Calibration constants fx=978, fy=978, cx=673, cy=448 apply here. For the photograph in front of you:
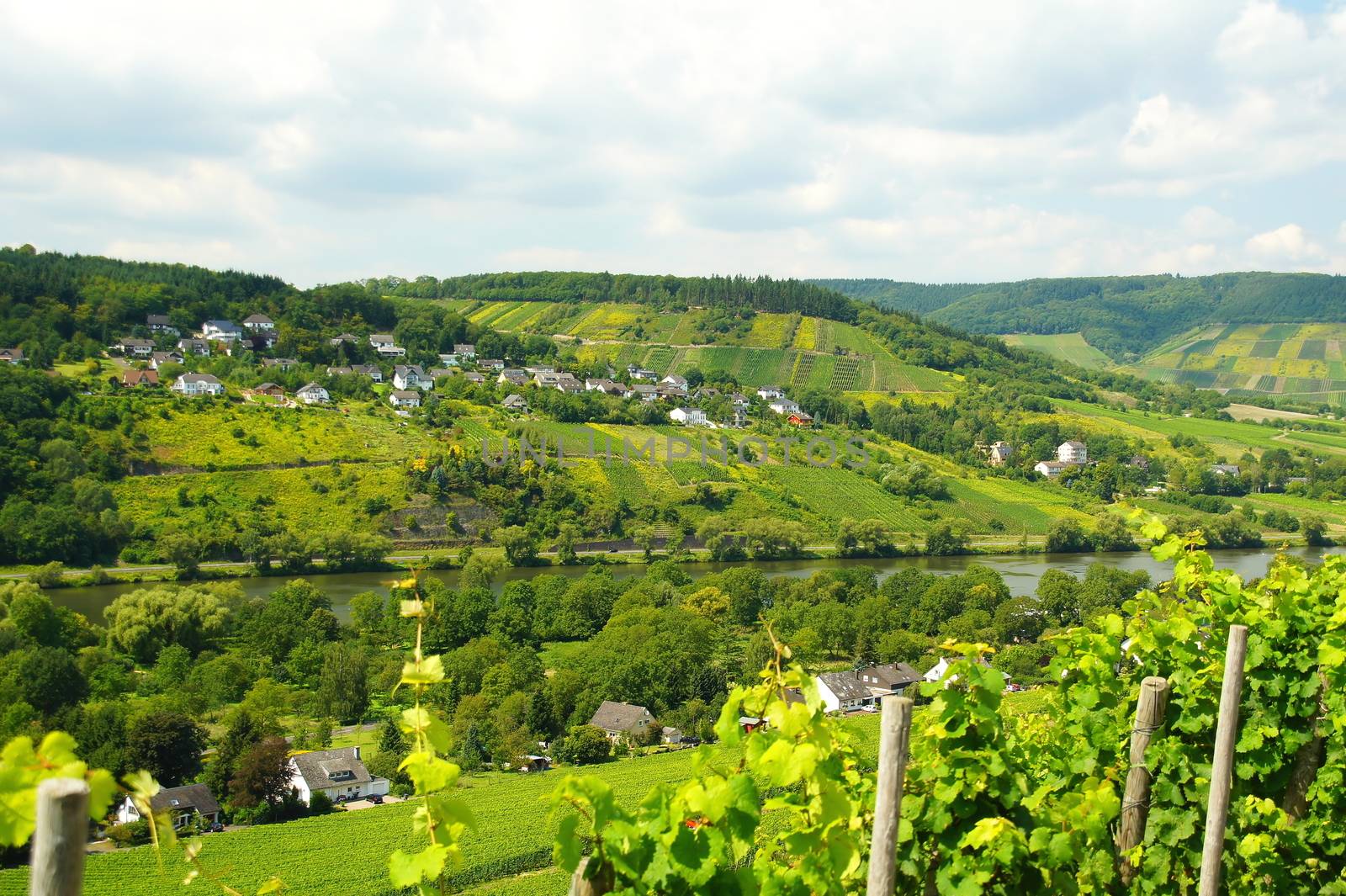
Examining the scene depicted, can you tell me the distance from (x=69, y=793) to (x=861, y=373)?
8577 cm

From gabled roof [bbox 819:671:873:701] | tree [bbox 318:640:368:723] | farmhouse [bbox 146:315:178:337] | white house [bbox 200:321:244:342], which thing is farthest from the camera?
white house [bbox 200:321:244:342]

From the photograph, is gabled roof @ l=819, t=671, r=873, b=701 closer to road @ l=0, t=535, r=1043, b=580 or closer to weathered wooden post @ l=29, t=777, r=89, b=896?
road @ l=0, t=535, r=1043, b=580

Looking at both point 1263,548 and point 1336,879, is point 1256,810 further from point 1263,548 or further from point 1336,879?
point 1263,548

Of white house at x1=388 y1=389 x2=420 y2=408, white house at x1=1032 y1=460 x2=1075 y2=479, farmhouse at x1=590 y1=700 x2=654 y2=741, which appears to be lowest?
farmhouse at x1=590 y1=700 x2=654 y2=741

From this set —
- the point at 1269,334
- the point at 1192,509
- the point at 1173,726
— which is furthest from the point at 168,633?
the point at 1269,334

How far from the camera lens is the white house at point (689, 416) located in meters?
66.0

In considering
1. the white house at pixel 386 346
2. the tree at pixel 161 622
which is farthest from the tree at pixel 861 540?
the white house at pixel 386 346

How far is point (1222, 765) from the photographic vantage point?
311cm

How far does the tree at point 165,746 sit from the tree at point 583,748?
716 cm

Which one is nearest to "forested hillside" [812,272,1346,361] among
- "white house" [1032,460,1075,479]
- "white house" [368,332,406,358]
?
"white house" [1032,460,1075,479]

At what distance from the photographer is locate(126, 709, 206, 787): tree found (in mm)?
18141

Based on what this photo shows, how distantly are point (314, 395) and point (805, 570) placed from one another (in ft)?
107

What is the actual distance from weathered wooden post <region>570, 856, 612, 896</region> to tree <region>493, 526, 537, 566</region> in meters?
39.7

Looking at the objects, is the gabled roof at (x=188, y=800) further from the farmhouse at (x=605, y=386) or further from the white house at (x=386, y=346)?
the white house at (x=386, y=346)
